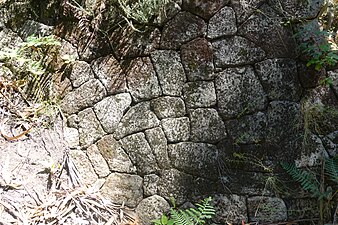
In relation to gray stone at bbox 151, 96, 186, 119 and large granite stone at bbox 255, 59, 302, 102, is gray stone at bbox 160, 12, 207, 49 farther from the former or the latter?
large granite stone at bbox 255, 59, 302, 102

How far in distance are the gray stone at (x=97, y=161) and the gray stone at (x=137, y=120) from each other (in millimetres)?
183

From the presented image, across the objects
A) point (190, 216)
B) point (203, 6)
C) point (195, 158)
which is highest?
point (203, 6)

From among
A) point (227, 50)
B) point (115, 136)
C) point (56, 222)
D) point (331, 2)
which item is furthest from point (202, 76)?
point (56, 222)

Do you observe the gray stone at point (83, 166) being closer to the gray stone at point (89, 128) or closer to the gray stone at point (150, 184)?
the gray stone at point (89, 128)

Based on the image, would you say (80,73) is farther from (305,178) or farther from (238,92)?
(305,178)

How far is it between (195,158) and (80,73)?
970 mm

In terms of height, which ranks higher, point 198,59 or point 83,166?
point 198,59

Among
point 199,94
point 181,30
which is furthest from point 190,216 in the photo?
point 181,30

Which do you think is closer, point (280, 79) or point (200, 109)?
point (280, 79)

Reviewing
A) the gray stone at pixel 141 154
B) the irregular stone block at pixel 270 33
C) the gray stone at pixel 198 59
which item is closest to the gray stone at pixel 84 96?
the gray stone at pixel 141 154

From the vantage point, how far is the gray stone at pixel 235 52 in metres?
2.19

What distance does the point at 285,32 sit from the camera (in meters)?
2.17

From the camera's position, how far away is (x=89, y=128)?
2.47m

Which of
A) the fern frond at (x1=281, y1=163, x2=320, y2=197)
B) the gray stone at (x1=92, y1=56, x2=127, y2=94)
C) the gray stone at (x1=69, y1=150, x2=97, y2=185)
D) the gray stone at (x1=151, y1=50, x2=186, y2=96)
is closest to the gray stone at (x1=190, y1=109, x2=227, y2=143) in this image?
the gray stone at (x1=151, y1=50, x2=186, y2=96)
